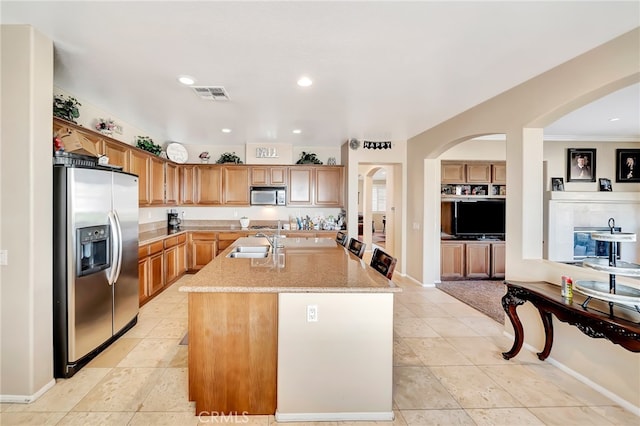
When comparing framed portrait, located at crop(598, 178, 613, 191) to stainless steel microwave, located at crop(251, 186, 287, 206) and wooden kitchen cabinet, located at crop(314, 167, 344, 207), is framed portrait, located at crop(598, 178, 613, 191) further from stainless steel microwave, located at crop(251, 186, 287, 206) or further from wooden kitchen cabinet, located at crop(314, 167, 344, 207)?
stainless steel microwave, located at crop(251, 186, 287, 206)

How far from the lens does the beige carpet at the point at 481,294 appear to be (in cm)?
384

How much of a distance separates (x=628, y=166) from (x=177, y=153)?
800 cm

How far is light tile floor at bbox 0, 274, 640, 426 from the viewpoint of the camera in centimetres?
189

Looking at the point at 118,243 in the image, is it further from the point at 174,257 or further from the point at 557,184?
the point at 557,184

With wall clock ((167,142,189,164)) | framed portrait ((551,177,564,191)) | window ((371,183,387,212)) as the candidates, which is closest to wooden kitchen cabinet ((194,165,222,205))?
wall clock ((167,142,189,164))

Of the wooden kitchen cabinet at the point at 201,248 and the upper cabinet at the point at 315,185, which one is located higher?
the upper cabinet at the point at 315,185

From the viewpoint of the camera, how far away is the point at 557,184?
485 cm

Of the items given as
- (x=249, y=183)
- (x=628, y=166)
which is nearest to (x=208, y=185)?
(x=249, y=183)

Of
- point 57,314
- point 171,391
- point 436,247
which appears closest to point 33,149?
point 57,314

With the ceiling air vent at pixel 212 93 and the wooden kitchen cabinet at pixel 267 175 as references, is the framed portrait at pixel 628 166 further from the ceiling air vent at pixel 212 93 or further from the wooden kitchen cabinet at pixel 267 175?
the ceiling air vent at pixel 212 93

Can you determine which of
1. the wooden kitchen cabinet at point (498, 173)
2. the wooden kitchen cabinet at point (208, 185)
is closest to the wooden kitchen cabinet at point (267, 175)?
the wooden kitchen cabinet at point (208, 185)

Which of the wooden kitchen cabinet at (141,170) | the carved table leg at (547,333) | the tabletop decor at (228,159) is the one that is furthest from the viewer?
the tabletop decor at (228,159)

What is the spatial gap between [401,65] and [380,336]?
2.17m

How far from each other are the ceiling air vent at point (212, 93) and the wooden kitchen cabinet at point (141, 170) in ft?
4.99
